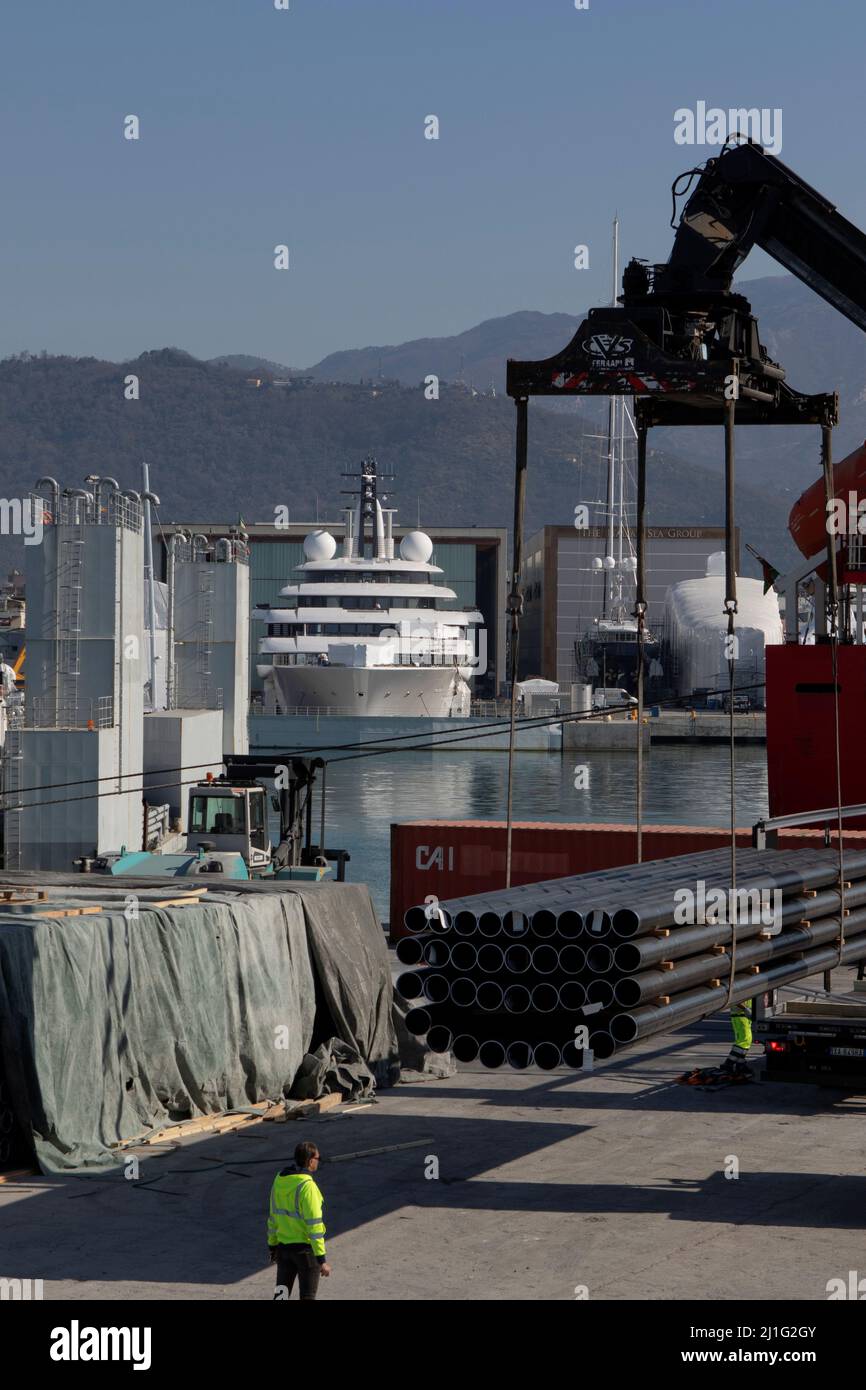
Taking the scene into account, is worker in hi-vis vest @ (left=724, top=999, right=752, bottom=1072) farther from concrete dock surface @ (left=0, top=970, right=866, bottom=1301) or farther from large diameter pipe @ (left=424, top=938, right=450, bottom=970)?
large diameter pipe @ (left=424, top=938, right=450, bottom=970)

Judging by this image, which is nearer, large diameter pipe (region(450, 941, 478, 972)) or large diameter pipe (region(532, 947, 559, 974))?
large diameter pipe (region(532, 947, 559, 974))

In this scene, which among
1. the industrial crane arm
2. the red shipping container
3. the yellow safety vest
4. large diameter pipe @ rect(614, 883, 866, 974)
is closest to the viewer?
the yellow safety vest

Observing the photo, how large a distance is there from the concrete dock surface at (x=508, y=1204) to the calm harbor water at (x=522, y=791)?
86.3 feet

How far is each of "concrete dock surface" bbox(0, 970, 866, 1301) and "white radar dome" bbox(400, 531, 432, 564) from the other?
107 m

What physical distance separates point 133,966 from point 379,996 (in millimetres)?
4570

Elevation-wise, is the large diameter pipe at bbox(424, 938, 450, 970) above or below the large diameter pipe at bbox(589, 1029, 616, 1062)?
above

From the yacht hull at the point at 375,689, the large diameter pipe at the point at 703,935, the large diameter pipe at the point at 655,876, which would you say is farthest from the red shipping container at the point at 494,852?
the yacht hull at the point at 375,689

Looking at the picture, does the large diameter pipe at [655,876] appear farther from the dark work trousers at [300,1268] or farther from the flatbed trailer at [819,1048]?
the dark work trousers at [300,1268]

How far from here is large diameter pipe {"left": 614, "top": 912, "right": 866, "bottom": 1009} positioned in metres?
12.9

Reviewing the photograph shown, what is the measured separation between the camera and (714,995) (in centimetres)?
1457

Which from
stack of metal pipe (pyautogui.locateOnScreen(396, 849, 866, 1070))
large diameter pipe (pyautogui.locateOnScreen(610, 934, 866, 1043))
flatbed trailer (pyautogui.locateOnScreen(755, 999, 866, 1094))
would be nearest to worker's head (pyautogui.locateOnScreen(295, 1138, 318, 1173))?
stack of metal pipe (pyautogui.locateOnScreen(396, 849, 866, 1070))

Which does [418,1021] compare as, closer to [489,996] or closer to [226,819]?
[489,996]

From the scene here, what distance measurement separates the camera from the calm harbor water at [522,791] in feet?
218
